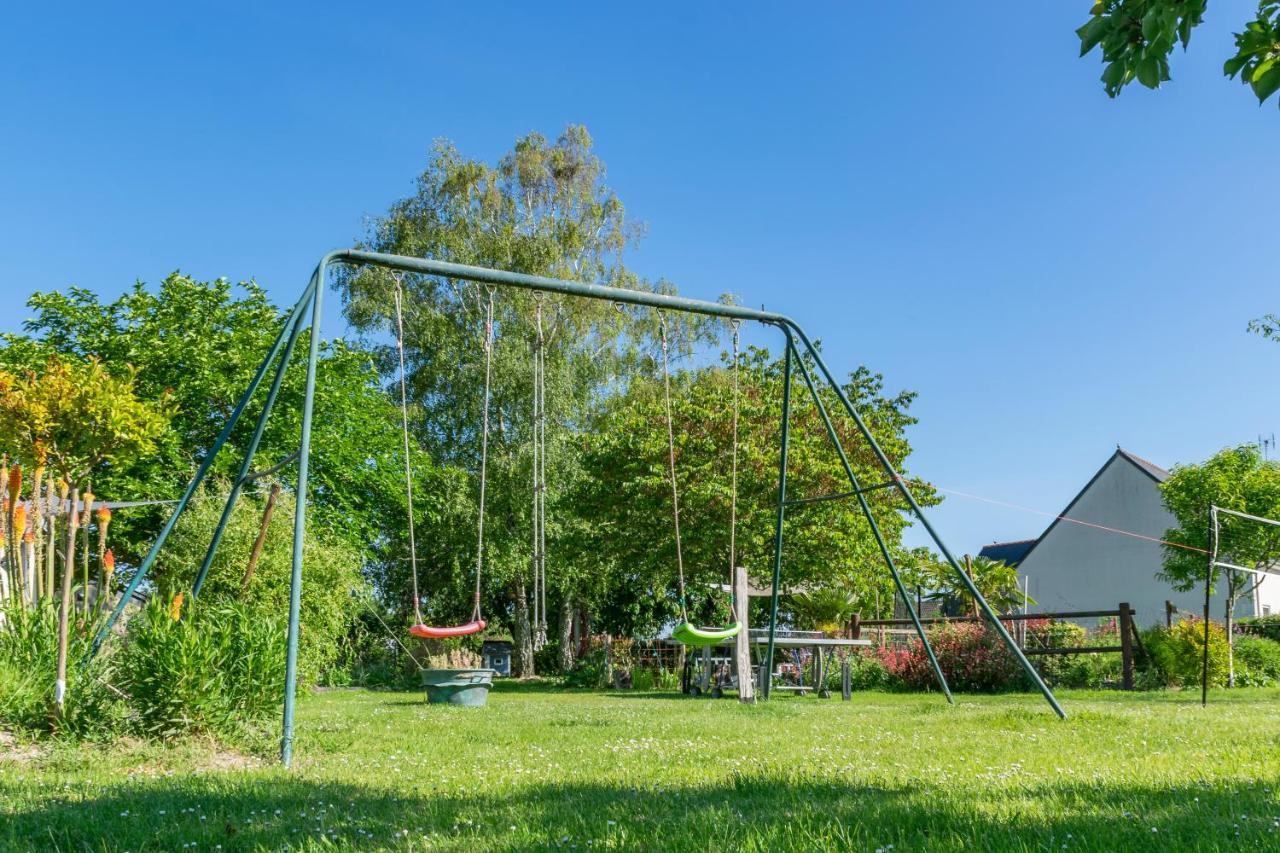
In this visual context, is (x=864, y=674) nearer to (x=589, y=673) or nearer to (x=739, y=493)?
(x=739, y=493)

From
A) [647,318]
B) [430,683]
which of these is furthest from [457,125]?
[430,683]

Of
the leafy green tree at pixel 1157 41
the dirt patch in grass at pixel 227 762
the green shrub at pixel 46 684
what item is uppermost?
the leafy green tree at pixel 1157 41

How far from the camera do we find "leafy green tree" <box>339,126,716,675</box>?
3062 centimetres

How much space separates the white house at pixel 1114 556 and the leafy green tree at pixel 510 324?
749 inches

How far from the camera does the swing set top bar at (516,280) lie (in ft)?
27.2

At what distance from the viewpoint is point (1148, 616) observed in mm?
39406

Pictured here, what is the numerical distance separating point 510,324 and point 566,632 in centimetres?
990

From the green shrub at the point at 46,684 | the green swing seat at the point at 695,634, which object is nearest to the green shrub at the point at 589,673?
the green swing seat at the point at 695,634

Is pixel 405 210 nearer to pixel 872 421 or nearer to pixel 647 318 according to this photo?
pixel 647 318

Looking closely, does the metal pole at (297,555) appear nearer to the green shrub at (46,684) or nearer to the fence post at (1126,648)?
the green shrub at (46,684)

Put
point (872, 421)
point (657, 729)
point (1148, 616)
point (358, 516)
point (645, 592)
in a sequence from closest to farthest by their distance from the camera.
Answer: point (657, 729)
point (872, 421)
point (358, 516)
point (645, 592)
point (1148, 616)

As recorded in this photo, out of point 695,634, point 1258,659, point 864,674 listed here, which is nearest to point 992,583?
point 1258,659

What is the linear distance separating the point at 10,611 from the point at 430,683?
29.7 feet

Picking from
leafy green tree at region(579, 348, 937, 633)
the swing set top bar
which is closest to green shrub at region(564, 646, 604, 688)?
leafy green tree at region(579, 348, 937, 633)
